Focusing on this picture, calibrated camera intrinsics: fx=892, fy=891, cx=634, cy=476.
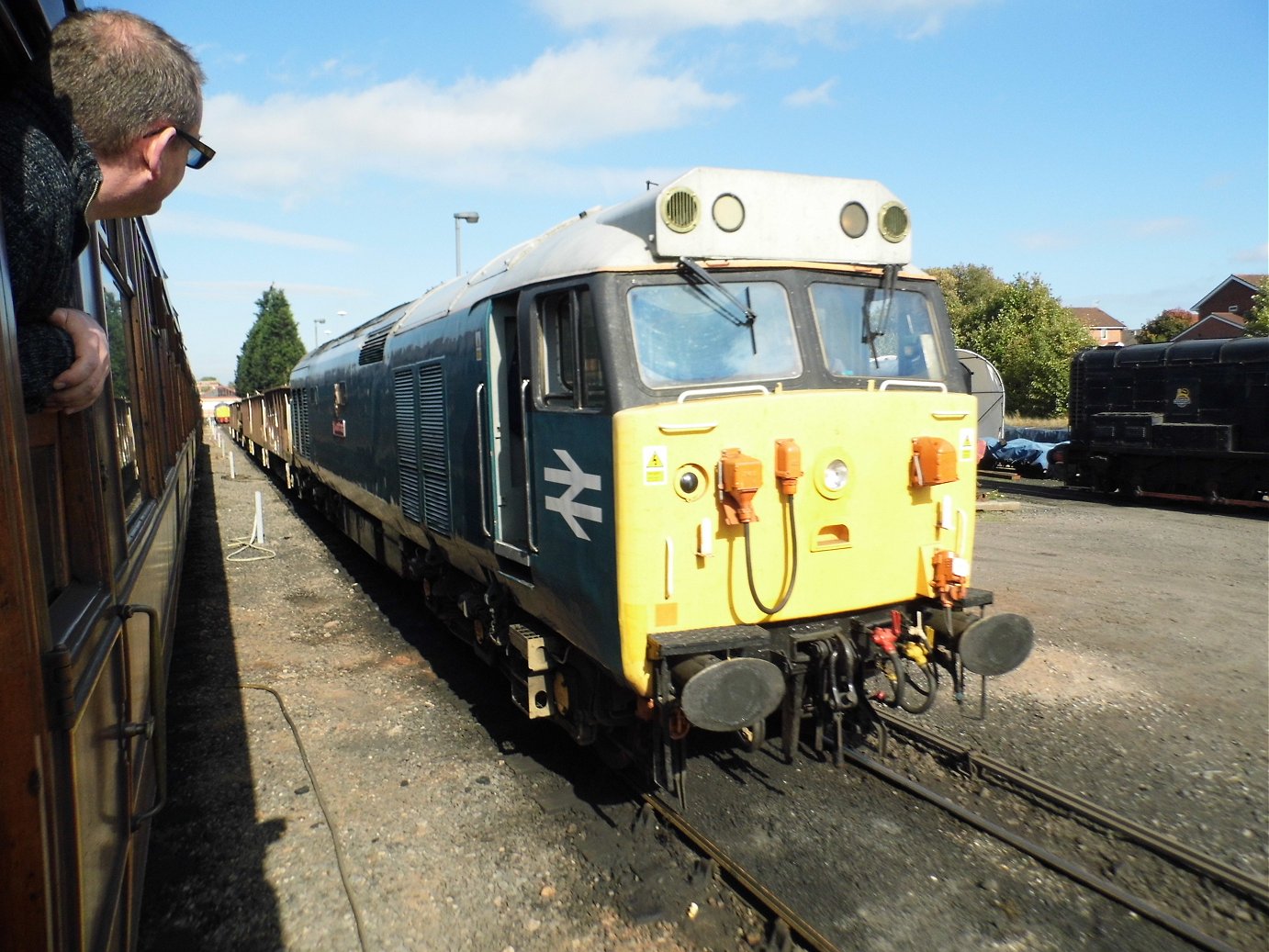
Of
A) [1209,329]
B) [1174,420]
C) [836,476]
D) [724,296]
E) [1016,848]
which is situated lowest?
[1016,848]

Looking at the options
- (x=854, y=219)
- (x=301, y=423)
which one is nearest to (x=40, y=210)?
(x=854, y=219)

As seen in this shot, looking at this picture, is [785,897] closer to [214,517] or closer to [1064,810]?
[1064,810]

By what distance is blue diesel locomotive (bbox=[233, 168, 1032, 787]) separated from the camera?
404 cm

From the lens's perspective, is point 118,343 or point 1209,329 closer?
point 118,343

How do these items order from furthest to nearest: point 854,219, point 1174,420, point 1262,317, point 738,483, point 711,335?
point 1262,317, point 1174,420, point 854,219, point 711,335, point 738,483

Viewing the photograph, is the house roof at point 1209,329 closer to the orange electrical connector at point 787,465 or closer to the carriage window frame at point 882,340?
the carriage window frame at point 882,340

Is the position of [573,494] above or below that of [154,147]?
below

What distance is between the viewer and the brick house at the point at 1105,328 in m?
77.2

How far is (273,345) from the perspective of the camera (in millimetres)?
86062

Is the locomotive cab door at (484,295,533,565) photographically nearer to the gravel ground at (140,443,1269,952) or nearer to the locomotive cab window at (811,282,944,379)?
the gravel ground at (140,443,1269,952)

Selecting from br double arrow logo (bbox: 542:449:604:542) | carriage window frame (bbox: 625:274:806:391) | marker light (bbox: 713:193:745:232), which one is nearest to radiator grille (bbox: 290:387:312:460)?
br double arrow logo (bbox: 542:449:604:542)

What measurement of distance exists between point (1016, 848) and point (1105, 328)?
8496 centimetres

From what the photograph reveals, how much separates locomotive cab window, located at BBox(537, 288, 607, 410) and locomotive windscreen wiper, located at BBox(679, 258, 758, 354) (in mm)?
497

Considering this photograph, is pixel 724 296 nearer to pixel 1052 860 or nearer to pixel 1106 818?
pixel 1052 860
